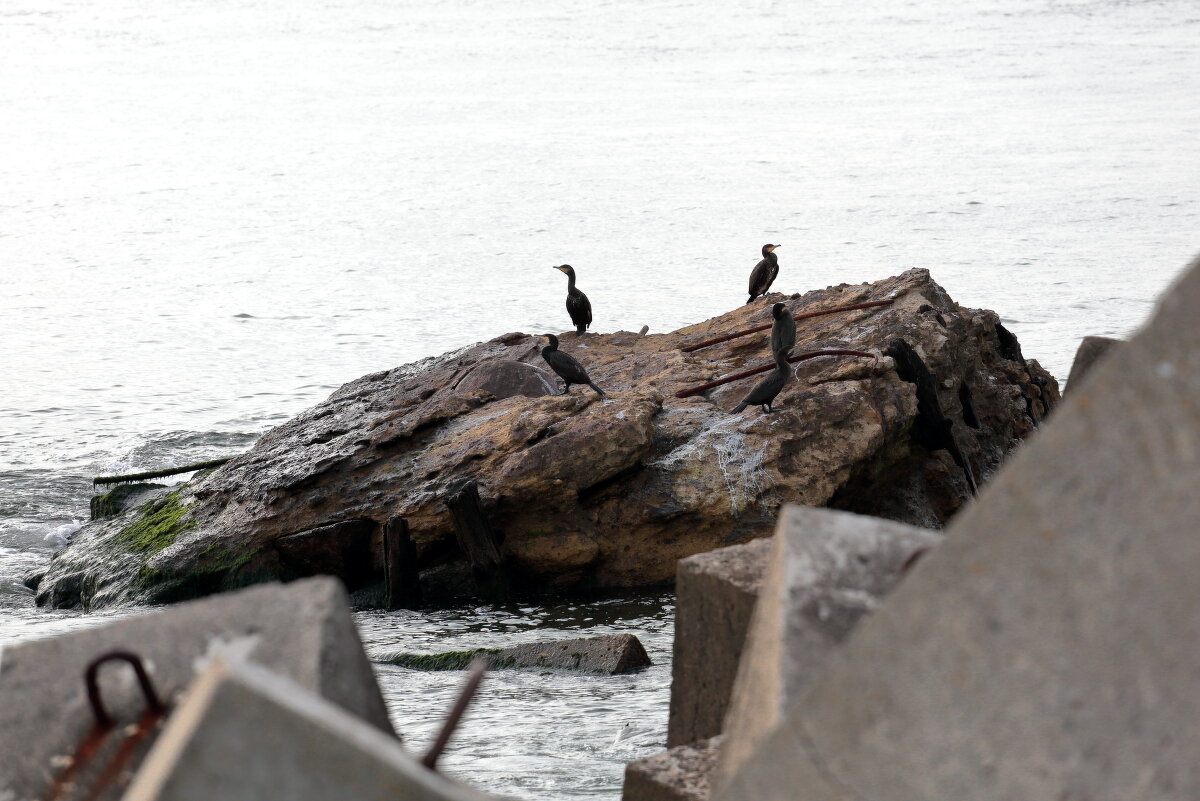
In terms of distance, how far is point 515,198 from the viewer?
2441 centimetres

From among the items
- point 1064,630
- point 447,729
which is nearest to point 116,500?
point 447,729

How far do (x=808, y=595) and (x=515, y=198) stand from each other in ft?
74.0

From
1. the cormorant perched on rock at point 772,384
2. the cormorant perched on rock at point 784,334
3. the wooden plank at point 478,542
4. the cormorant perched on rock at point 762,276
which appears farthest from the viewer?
the cormorant perched on rock at point 762,276

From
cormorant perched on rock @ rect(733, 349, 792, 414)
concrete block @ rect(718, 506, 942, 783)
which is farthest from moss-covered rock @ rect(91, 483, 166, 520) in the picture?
concrete block @ rect(718, 506, 942, 783)

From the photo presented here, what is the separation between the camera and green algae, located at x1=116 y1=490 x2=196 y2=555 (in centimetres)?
963

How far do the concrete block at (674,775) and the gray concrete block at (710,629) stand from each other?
1.13 feet

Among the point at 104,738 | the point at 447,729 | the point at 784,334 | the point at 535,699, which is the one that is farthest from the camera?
the point at 784,334

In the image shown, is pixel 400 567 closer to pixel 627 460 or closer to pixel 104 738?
pixel 627 460

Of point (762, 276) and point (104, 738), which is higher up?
point (762, 276)

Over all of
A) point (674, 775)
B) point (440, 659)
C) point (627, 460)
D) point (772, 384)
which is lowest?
point (440, 659)

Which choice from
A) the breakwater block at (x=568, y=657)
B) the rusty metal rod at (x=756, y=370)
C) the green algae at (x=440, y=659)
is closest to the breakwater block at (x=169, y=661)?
the breakwater block at (x=568, y=657)

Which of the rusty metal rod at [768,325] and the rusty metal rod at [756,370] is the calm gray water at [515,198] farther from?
the rusty metal rod at [768,325]

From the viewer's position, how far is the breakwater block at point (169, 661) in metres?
2.22

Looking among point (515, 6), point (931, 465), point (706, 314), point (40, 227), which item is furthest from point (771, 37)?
point (931, 465)
